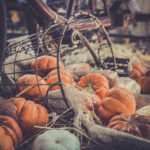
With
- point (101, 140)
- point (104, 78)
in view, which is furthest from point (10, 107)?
point (104, 78)

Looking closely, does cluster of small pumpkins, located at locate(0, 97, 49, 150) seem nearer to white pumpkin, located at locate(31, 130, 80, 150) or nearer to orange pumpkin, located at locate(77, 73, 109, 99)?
white pumpkin, located at locate(31, 130, 80, 150)

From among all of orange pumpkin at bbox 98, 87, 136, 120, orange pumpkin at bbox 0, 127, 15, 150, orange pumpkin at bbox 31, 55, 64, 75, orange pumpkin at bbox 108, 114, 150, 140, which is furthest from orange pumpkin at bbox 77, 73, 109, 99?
orange pumpkin at bbox 0, 127, 15, 150

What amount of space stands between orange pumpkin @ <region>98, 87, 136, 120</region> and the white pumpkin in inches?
25.8

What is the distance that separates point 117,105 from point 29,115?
83 cm

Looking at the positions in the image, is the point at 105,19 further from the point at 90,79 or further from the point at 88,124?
the point at 88,124

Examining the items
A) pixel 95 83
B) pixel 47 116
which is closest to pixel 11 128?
pixel 47 116

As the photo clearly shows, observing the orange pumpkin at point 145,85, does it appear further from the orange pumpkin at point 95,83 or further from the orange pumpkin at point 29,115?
the orange pumpkin at point 29,115

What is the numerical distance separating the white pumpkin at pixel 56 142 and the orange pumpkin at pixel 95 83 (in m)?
0.95

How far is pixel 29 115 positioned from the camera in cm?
148

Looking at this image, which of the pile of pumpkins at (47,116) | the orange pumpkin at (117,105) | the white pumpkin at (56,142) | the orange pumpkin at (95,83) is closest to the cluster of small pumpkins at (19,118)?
the pile of pumpkins at (47,116)

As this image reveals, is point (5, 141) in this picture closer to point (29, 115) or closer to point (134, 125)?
point (29, 115)

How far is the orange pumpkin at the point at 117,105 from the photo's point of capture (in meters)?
1.66

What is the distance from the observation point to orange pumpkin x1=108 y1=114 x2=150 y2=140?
1.30m

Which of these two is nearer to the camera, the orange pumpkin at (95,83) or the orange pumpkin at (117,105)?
the orange pumpkin at (117,105)
